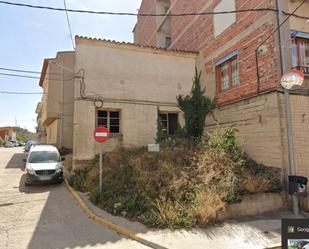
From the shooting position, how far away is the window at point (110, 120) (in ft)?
41.0

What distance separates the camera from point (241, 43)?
397 inches

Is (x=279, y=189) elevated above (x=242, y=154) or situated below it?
below

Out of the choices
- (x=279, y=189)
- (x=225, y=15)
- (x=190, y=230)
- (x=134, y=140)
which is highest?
(x=225, y=15)

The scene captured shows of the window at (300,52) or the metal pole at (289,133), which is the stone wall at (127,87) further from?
the metal pole at (289,133)

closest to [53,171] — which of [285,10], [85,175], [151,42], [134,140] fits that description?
[85,175]

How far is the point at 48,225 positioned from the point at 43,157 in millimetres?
6581

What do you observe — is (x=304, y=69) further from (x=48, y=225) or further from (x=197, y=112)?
(x=48, y=225)

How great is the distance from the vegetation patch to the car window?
271 cm

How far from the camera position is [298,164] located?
8172 millimetres

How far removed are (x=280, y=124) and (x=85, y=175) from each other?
806 centimetres

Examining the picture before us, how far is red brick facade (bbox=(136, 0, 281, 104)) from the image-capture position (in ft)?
28.5

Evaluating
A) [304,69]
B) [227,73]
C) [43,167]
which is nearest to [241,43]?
[227,73]

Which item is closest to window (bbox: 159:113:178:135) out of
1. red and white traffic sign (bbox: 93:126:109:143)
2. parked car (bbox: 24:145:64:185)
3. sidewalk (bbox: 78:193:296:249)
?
parked car (bbox: 24:145:64:185)

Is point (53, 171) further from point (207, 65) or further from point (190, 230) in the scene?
point (207, 65)
